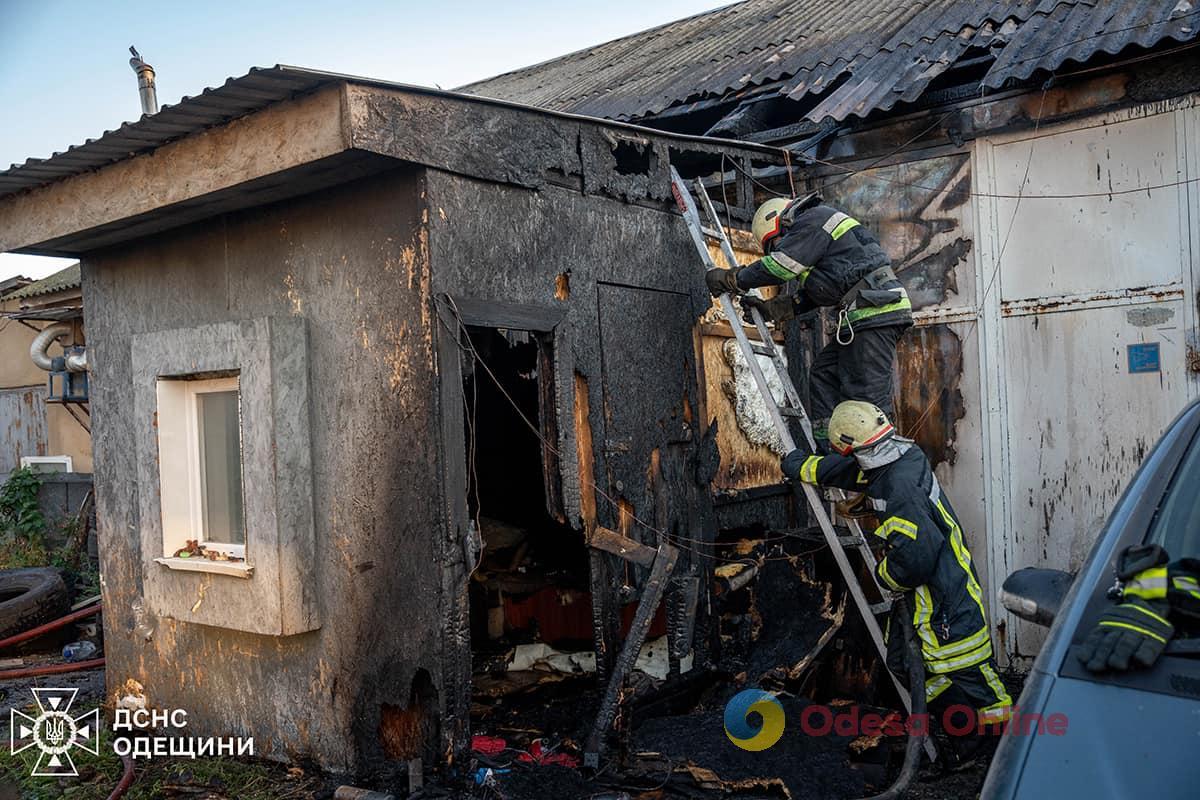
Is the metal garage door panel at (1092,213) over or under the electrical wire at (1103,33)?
under

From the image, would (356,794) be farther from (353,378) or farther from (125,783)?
(353,378)

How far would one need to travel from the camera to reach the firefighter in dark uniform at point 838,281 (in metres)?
5.06

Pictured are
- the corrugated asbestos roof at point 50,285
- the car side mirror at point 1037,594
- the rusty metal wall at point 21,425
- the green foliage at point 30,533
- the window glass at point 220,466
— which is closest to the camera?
the car side mirror at point 1037,594

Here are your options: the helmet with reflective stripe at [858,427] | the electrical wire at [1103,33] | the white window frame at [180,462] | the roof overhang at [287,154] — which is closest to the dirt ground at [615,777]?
the white window frame at [180,462]

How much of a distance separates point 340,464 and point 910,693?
2917 mm

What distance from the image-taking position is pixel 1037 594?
258 centimetres

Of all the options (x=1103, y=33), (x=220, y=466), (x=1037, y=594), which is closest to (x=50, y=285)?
(x=220, y=466)

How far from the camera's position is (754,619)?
18.3ft

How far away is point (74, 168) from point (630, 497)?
3481mm

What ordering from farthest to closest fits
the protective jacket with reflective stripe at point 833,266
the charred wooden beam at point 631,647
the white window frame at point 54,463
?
the white window frame at point 54,463, the protective jacket with reflective stripe at point 833,266, the charred wooden beam at point 631,647

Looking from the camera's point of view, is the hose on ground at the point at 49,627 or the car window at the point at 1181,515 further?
the hose on ground at the point at 49,627

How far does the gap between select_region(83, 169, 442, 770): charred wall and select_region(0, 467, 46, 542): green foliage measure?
779cm

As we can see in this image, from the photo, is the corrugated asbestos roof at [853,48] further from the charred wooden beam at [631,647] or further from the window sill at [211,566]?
the window sill at [211,566]

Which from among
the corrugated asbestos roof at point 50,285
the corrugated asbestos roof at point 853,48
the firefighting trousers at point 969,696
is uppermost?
the corrugated asbestos roof at point 853,48
